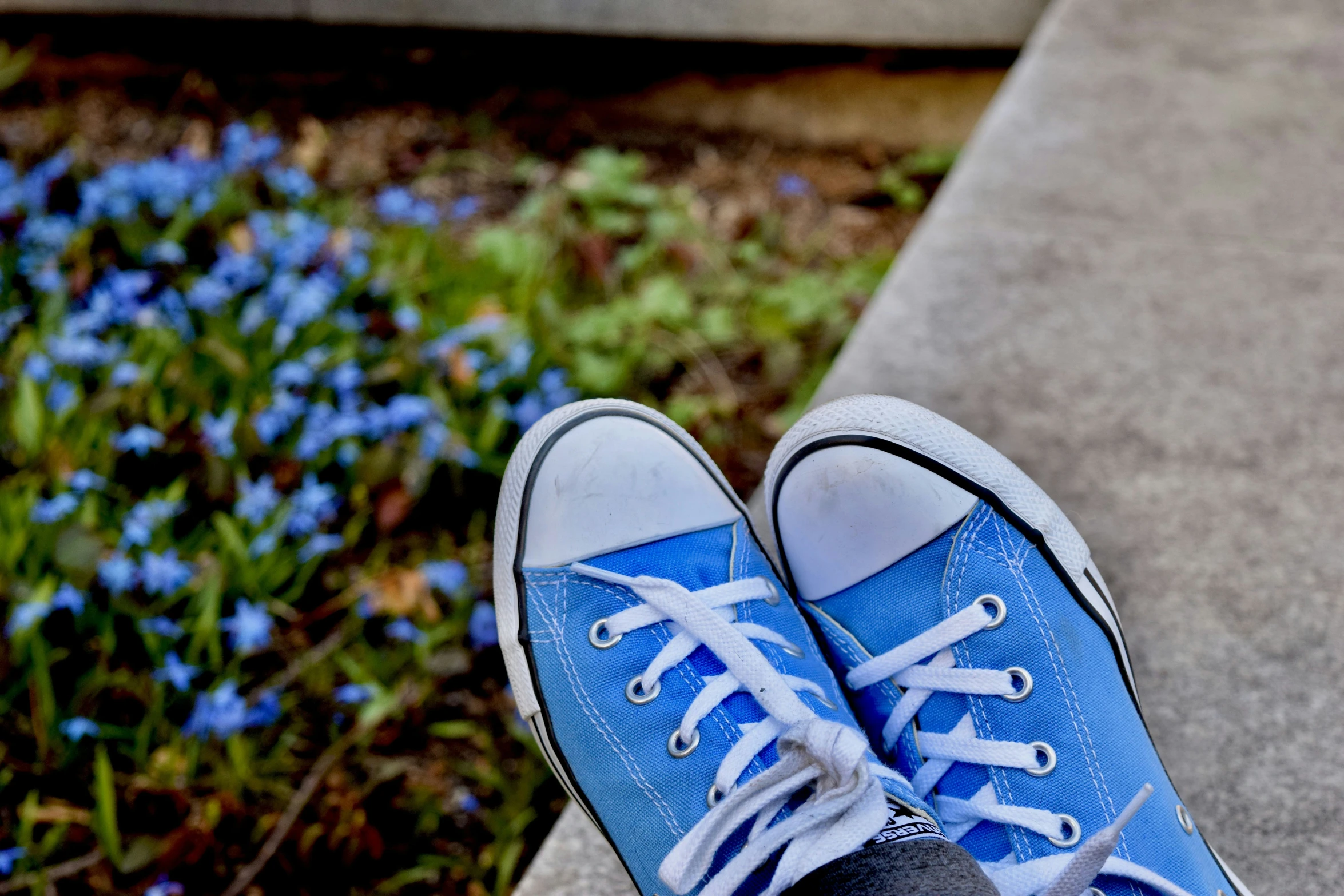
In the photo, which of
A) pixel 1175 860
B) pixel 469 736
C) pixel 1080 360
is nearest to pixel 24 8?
pixel 469 736

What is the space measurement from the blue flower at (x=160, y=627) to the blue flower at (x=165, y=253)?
33.8 inches

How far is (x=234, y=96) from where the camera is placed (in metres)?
3.04

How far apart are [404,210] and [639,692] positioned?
1.46 m

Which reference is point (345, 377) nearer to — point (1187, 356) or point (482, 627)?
point (482, 627)

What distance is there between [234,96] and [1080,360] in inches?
103

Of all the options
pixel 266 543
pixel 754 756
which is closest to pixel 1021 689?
pixel 754 756

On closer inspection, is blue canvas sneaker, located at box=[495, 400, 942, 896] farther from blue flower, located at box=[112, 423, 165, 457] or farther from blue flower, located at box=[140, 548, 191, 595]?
blue flower, located at box=[112, 423, 165, 457]

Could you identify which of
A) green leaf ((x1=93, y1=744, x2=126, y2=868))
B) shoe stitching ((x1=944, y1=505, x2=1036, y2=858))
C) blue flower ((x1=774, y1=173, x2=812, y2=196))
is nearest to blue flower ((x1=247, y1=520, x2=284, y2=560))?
green leaf ((x1=93, y1=744, x2=126, y2=868))

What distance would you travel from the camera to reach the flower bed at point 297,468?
4.09 feet

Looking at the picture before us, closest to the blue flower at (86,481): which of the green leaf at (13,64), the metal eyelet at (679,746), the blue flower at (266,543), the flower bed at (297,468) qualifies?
the flower bed at (297,468)

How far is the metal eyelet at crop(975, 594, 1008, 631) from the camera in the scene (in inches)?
38.9

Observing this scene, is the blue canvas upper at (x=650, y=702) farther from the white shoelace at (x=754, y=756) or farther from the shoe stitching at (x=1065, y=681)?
the shoe stitching at (x=1065, y=681)

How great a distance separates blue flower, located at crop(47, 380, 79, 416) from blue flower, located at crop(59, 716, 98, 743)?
0.58 meters

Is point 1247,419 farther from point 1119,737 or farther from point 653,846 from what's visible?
point 653,846
